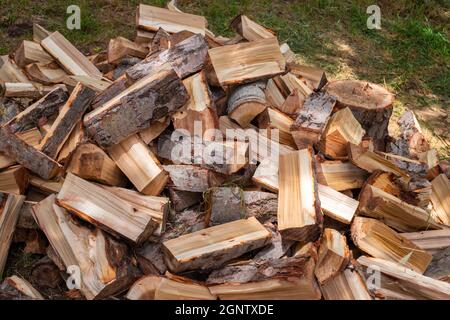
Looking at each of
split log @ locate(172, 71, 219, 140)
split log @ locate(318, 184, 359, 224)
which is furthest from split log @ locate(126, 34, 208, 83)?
split log @ locate(318, 184, 359, 224)

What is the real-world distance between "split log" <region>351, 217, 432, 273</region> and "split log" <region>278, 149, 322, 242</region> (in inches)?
11.1

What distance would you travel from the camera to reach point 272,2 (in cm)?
632

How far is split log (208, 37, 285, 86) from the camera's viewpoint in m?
3.59

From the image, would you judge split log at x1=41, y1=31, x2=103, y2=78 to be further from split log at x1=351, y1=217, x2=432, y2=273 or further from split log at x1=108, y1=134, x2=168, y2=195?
split log at x1=351, y1=217, x2=432, y2=273

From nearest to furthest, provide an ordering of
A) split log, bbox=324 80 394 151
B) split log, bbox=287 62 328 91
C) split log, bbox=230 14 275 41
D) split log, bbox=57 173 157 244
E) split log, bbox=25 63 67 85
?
split log, bbox=57 173 157 244 < split log, bbox=324 80 394 151 < split log, bbox=25 63 67 85 < split log, bbox=230 14 275 41 < split log, bbox=287 62 328 91

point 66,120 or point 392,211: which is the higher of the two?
point 66,120

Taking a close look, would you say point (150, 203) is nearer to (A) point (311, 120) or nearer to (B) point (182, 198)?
(B) point (182, 198)

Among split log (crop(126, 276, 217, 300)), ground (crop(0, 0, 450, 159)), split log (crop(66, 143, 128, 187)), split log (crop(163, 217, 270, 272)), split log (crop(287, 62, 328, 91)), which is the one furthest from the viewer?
ground (crop(0, 0, 450, 159))

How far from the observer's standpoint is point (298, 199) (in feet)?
10.2

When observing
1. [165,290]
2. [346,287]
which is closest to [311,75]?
[346,287]

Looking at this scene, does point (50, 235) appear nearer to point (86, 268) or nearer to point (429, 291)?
point (86, 268)

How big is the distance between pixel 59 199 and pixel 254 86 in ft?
4.58

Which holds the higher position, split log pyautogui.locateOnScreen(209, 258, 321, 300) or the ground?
split log pyautogui.locateOnScreen(209, 258, 321, 300)

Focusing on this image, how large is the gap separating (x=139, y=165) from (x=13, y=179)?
74 cm
